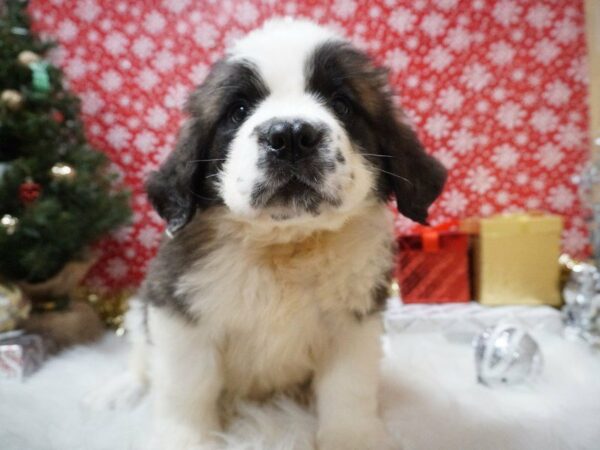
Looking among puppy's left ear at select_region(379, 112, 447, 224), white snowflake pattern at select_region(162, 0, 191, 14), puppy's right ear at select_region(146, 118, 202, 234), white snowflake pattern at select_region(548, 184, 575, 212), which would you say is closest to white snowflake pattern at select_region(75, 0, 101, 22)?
white snowflake pattern at select_region(162, 0, 191, 14)

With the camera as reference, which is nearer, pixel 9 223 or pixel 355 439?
pixel 355 439

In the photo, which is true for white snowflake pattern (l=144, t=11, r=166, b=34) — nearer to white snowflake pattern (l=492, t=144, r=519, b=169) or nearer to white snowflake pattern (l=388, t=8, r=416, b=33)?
white snowflake pattern (l=388, t=8, r=416, b=33)

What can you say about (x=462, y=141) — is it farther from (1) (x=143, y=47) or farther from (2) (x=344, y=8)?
(1) (x=143, y=47)

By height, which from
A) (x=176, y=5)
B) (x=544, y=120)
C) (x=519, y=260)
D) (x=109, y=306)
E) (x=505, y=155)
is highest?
(x=176, y=5)

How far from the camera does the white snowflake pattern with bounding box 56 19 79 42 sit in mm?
2266

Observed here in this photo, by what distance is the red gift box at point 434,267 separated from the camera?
2.05m

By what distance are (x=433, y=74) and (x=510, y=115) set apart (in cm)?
44

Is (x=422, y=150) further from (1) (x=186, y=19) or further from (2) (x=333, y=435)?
Result: (1) (x=186, y=19)

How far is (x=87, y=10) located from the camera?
226 centimetres

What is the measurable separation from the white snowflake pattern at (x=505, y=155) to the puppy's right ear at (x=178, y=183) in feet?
5.66

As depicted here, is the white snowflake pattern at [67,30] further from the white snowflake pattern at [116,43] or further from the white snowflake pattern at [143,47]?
the white snowflake pattern at [143,47]

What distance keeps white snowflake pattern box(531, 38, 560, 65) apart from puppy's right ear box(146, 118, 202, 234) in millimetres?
1868

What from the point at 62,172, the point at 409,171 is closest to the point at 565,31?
the point at 409,171

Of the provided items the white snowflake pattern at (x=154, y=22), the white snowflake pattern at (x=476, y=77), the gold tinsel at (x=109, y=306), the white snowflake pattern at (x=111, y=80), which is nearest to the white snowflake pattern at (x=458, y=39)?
the white snowflake pattern at (x=476, y=77)
